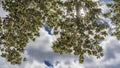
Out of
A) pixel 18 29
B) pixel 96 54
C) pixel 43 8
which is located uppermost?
pixel 43 8

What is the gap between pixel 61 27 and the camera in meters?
26.6

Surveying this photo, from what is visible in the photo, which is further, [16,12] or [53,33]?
[53,33]

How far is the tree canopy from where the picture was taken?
25516 mm

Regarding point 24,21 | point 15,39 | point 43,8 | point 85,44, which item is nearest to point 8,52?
point 15,39

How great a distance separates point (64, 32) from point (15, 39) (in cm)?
435

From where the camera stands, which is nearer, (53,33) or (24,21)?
(24,21)

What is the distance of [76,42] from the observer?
25766 millimetres

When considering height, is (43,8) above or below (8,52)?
above

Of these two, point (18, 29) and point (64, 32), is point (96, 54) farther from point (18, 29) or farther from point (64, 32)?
point (18, 29)

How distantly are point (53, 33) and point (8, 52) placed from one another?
14.7ft

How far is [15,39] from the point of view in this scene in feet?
84.7

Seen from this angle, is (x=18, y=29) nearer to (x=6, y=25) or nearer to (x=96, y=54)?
(x=6, y=25)

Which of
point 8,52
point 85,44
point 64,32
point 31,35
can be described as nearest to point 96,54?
point 85,44

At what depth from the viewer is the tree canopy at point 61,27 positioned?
83.7 feet
